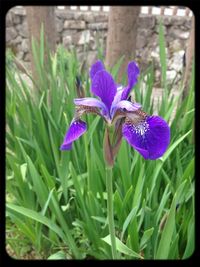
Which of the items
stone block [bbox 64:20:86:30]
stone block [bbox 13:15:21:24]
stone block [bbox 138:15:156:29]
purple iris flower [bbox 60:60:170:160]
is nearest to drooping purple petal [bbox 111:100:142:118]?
purple iris flower [bbox 60:60:170:160]

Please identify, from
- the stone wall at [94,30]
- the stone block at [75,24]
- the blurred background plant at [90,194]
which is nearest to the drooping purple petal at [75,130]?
the blurred background plant at [90,194]

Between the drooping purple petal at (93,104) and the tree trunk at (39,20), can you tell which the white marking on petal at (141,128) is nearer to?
the drooping purple petal at (93,104)

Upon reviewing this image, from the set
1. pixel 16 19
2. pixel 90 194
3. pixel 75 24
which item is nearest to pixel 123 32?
pixel 90 194

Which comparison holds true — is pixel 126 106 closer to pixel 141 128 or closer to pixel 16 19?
pixel 141 128

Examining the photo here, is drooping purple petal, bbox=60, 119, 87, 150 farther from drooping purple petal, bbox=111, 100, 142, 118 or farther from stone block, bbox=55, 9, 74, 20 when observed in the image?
stone block, bbox=55, 9, 74, 20

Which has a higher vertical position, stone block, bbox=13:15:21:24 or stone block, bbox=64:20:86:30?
stone block, bbox=13:15:21:24

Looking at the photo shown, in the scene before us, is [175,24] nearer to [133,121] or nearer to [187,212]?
[187,212]

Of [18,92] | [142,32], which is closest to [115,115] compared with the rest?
[18,92]
